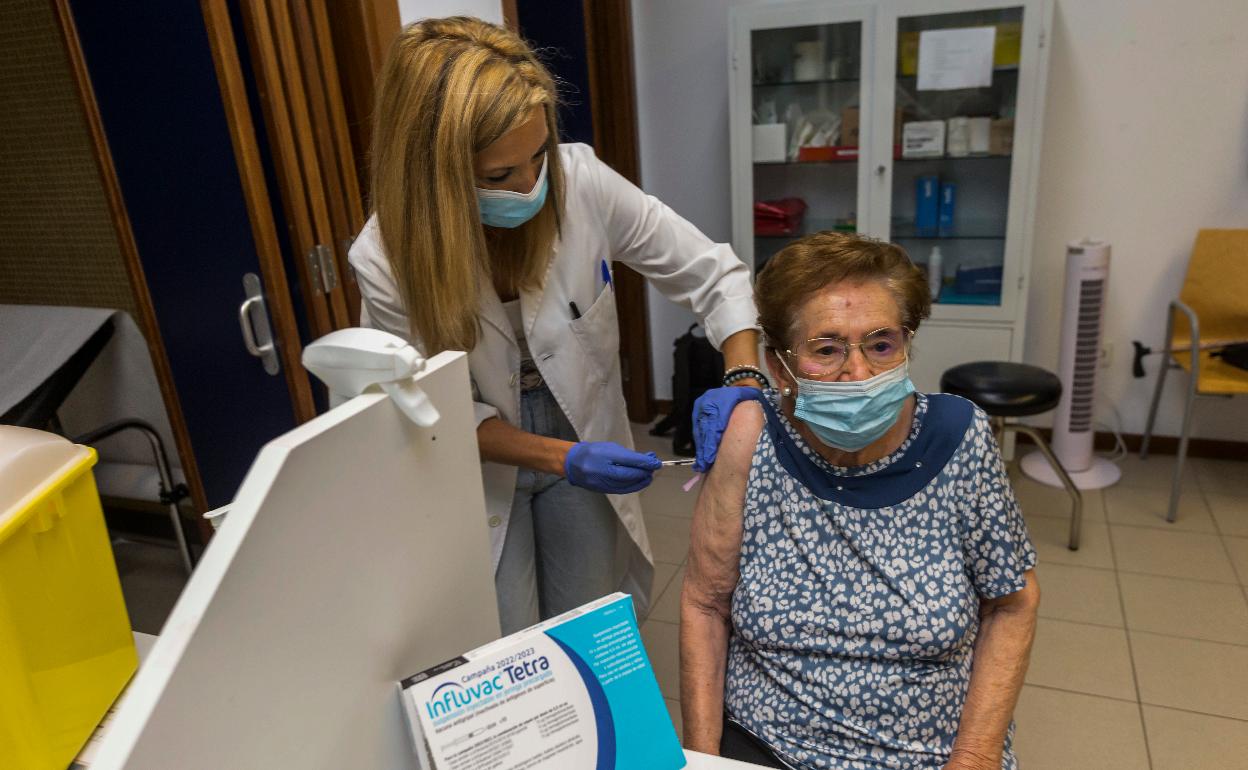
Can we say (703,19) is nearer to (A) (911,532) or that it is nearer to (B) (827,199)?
(B) (827,199)

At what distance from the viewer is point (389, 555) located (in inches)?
30.4

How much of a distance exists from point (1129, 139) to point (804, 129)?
1.17m

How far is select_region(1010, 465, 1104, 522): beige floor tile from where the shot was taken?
2924mm

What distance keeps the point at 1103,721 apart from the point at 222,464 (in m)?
2.21

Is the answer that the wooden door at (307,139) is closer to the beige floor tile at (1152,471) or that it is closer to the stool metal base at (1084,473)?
the stool metal base at (1084,473)

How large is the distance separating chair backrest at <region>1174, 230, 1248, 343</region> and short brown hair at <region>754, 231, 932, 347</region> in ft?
8.07

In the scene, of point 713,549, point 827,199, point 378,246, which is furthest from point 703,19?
point 713,549

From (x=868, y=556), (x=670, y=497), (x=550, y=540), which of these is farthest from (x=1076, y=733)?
(x=670, y=497)

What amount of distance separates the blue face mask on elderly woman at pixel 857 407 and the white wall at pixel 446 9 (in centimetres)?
130

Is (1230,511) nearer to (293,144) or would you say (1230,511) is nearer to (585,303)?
(585,303)

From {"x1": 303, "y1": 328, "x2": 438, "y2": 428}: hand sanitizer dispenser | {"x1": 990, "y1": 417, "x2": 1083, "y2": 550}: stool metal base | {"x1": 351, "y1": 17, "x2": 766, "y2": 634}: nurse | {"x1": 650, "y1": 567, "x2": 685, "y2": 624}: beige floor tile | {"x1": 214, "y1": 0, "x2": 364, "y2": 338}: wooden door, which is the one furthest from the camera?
{"x1": 990, "y1": 417, "x2": 1083, "y2": 550}: stool metal base

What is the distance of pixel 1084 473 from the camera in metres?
3.16

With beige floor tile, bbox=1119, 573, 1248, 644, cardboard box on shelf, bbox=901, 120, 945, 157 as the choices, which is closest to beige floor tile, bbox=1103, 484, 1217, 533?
beige floor tile, bbox=1119, 573, 1248, 644

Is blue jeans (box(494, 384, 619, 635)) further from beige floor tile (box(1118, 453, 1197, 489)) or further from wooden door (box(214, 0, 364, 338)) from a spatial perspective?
beige floor tile (box(1118, 453, 1197, 489))
